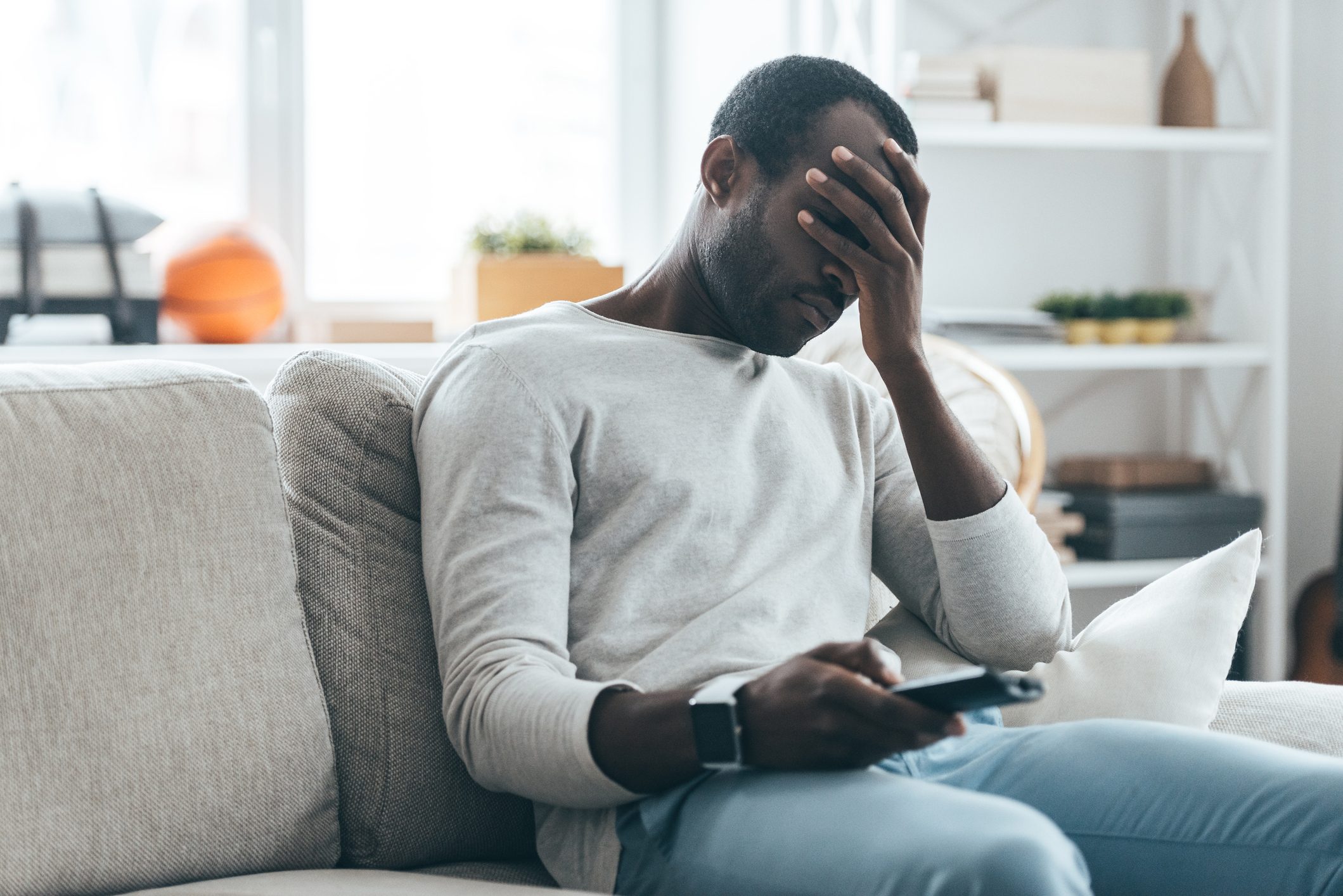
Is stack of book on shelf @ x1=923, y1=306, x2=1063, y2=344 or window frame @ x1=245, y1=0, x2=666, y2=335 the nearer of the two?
stack of book on shelf @ x1=923, y1=306, x2=1063, y2=344

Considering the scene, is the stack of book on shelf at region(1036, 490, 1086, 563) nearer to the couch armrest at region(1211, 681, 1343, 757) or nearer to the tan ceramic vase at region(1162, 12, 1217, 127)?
the tan ceramic vase at region(1162, 12, 1217, 127)

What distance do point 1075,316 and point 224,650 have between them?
2.08 meters

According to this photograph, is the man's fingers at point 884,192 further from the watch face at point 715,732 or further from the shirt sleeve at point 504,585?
the watch face at point 715,732

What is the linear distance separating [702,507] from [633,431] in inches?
3.6

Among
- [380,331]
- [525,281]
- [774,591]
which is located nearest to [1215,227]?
[525,281]

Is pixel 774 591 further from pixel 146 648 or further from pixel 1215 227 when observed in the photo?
pixel 1215 227

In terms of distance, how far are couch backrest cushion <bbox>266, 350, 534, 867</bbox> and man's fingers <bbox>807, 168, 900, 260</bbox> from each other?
0.44 metres

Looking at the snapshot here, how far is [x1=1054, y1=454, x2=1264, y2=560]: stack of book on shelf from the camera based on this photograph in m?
2.72

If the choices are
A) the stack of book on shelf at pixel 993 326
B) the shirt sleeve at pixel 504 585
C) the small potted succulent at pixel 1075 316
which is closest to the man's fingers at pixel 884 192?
the shirt sleeve at pixel 504 585

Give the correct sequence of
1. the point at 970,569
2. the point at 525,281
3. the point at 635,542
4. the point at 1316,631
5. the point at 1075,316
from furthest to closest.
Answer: the point at 1316,631 < the point at 1075,316 < the point at 525,281 < the point at 970,569 < the point at 635,542

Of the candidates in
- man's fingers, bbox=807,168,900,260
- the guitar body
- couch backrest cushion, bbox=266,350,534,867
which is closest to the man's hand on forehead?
man's fingers, bbox=807,168,900,260

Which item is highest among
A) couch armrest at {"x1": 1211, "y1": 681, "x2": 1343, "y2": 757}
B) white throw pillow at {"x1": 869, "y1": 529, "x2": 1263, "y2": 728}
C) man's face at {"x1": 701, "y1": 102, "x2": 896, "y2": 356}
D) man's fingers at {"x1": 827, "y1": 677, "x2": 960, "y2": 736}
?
man's face at {"x1": 701, "y1": 102, "x2": 896, "y2": 356}

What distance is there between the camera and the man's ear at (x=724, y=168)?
50.3 inches

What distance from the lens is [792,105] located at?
1.25 metres
